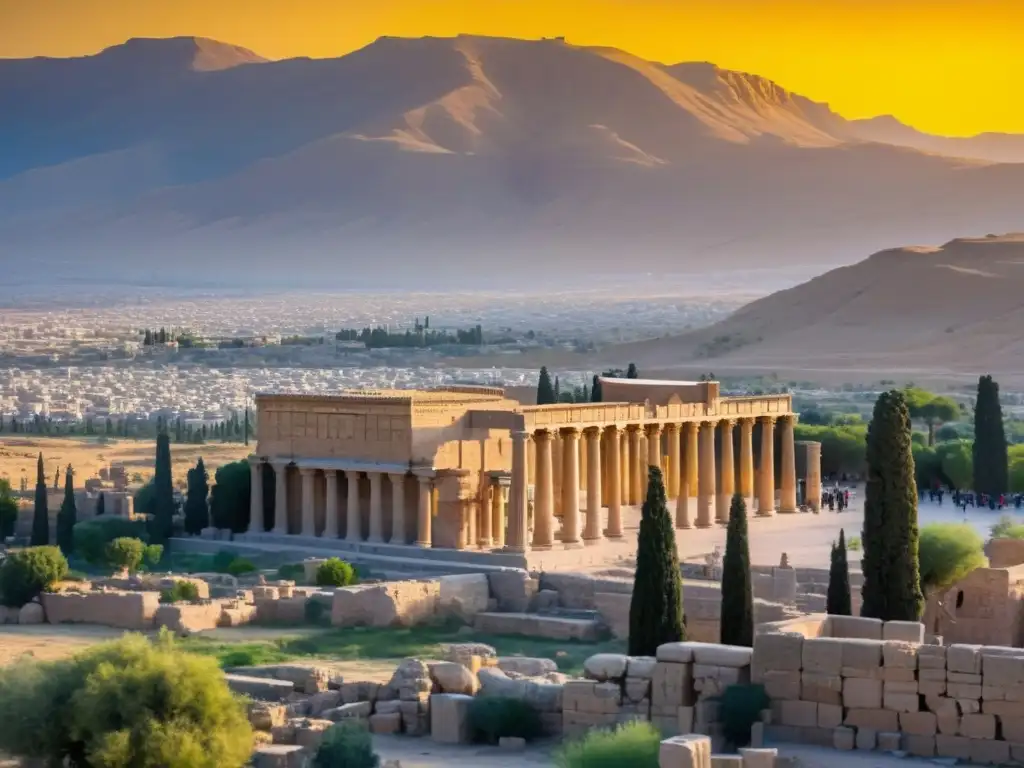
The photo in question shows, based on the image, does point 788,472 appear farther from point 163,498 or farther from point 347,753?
point 347,753

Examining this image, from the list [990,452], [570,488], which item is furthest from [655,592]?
[990,452]

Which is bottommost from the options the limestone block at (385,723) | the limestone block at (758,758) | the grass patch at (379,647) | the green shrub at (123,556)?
the grass patch at (379,647)

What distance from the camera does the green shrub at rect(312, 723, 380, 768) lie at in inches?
1120

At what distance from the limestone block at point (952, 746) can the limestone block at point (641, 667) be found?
347 cm

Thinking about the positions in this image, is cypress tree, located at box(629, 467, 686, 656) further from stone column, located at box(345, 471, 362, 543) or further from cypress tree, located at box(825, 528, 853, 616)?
stone column, located at box(345, 471, 362, 543)

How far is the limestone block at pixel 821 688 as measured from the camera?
27594mm

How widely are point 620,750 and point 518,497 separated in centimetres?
2814

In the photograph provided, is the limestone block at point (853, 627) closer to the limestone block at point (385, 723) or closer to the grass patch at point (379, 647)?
the limestone block at point (385, 723)

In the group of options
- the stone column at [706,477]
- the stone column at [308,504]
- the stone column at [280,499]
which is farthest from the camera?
the stone column at [706,477]

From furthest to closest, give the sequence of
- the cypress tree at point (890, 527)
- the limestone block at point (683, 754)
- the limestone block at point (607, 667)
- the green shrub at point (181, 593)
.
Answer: the green shrub at point (181, 593) < the cypress tree at point (890, 527) < the limestone block at point (607, 667) < the limestone block at point (683, 754)

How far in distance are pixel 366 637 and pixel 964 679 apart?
65.8 ft

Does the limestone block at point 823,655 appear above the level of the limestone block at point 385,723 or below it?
above

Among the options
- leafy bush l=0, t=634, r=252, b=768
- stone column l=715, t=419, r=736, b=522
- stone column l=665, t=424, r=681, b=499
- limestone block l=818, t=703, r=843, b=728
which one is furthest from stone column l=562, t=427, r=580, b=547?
limestone block l=818, t=703, r=843, b=728

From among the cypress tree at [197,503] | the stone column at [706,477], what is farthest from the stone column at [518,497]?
the cypress tree at [197,503]
